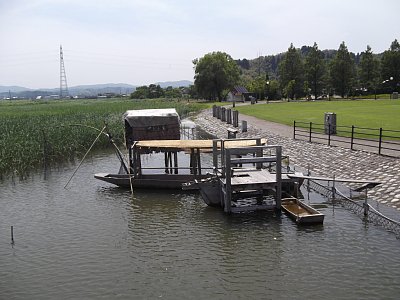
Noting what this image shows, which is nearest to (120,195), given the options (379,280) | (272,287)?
(272,287)

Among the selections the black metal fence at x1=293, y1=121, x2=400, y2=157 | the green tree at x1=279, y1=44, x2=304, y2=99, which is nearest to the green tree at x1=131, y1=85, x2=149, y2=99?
the green tree at x1=279, y1=44, x2=304, y2=99

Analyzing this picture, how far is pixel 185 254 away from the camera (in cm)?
1291

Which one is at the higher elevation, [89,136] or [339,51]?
[339,51]

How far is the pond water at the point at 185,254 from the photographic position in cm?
1077

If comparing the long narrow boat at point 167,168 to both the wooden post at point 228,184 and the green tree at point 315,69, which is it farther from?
the green tree at point 315,69

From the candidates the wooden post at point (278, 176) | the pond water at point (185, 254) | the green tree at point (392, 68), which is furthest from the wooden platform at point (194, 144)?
the green tree at point (392, 68)

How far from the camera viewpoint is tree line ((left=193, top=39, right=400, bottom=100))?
90.3 metres

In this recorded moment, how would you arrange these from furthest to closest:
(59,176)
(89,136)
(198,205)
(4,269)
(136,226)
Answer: (89,136)
(59,176)
(198,205)
(136,226)
(4,269)

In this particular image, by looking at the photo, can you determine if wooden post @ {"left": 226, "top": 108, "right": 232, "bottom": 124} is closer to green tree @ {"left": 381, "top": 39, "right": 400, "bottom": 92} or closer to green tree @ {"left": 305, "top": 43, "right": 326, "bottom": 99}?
green tree @ {"left": 305, "top": 43, "right": 326, "bottom": 99}

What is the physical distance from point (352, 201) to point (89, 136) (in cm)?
2270

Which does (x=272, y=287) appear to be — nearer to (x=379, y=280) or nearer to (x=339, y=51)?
(x=379, y=280)

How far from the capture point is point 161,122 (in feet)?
81.5

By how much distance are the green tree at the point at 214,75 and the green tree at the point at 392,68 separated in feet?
126

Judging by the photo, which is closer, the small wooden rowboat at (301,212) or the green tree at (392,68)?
the small wooden rowboat at (301,212)
